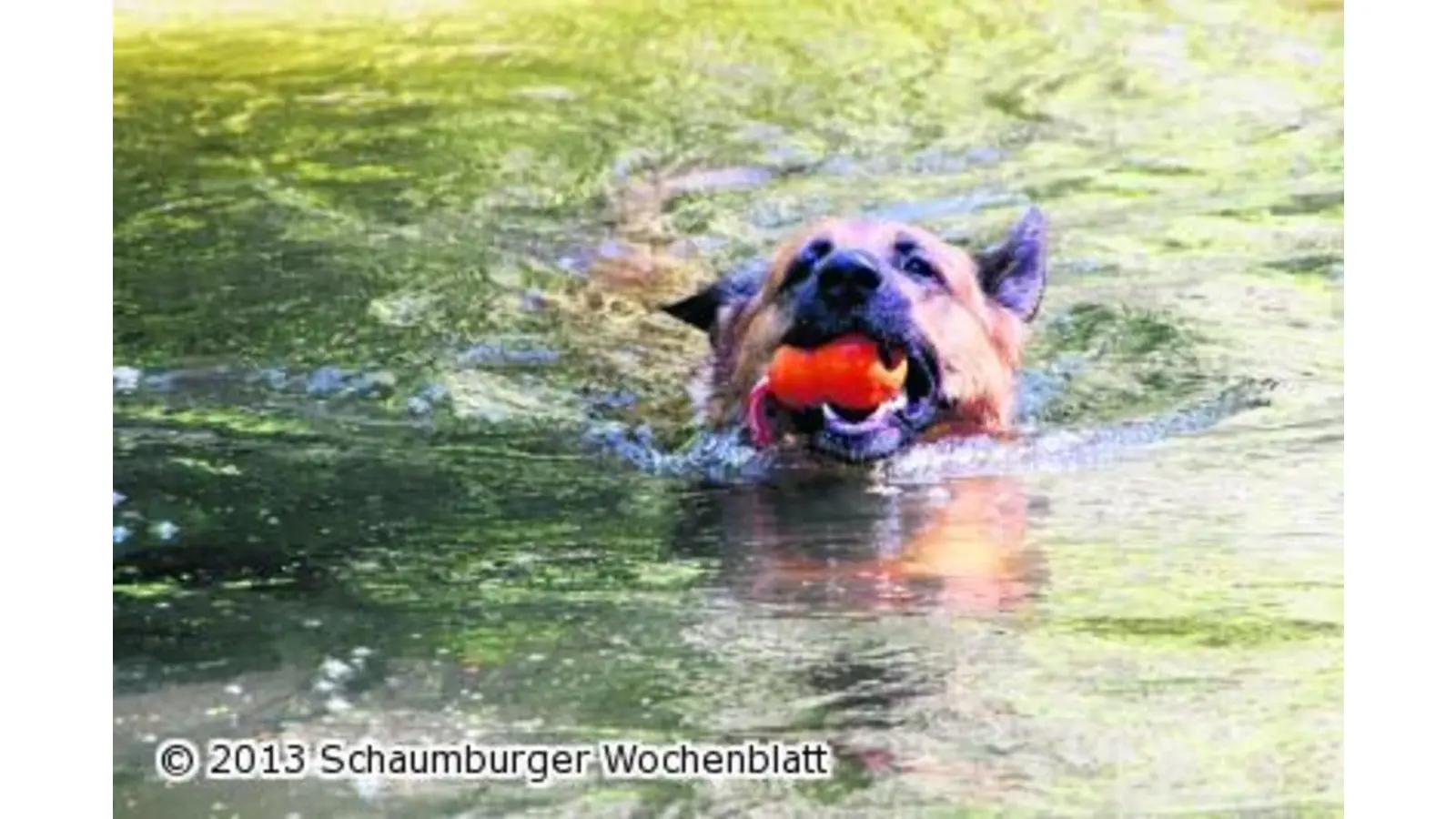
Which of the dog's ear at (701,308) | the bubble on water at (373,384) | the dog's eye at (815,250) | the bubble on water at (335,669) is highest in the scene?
the dog's eye at (815,250)

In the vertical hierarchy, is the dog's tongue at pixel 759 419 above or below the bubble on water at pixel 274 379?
below

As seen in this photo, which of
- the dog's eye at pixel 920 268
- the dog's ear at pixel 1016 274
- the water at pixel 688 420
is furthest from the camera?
the dog's ear at pixel 1016 274

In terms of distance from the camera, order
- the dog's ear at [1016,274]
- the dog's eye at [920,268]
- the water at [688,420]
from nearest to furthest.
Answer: the water at [688,420], the dog's eye at [920,268], the dog's ear at [1016,274]

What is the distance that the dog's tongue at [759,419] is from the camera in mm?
3035

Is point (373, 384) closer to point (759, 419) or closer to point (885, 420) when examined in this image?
point (759, 419)

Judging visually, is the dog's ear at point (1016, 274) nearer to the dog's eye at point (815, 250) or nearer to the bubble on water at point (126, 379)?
the dog's eye at point (815, 250)

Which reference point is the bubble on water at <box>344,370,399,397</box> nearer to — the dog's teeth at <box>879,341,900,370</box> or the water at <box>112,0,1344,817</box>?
the water at <box>112,0,1344,817</box>

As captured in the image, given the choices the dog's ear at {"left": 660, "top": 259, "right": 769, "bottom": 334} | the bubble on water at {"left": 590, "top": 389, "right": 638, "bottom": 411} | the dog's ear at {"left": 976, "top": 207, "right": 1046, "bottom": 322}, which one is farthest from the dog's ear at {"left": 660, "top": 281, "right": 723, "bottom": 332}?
the dog's ear at {"left": 976, "top": 207, "right": 1046, "bottom": 322}

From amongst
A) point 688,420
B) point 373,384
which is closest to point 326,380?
point 373,384

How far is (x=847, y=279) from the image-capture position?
9.68ft

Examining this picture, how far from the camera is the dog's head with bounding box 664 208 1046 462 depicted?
9.72 feet

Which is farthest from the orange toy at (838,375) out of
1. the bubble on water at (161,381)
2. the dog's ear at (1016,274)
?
the bubble on water at (161,381)

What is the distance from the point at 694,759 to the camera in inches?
112

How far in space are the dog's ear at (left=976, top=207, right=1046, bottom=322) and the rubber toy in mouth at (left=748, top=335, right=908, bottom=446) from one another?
268 mm
